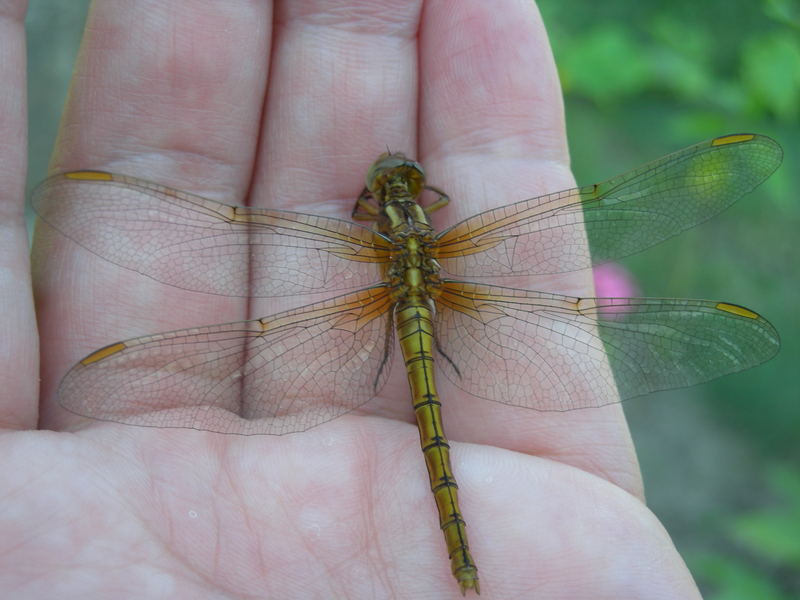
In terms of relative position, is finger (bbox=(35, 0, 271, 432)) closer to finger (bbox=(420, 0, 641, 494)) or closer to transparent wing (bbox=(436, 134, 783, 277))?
finger (bbox=(420, 0, 641, 494))

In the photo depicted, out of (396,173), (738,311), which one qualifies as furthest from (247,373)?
(738,311)

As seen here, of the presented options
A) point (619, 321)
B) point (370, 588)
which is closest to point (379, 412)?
point (370, 588)

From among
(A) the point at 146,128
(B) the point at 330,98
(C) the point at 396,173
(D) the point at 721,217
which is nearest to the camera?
(A) the point at 146,128

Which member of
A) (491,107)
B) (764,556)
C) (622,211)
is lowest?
(764,556)

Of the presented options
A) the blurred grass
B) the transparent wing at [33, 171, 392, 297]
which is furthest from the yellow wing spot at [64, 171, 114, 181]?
the blurred grass

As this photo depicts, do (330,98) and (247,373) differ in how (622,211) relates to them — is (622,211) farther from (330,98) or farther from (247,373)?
(247,373)
